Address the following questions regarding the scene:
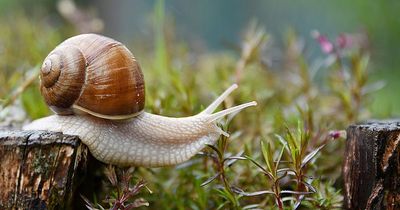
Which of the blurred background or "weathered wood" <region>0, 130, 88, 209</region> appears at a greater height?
the blurred background

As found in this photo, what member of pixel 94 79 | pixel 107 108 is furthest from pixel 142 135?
pixel 94 79

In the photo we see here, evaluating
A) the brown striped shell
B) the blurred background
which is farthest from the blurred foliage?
the brown striped shell

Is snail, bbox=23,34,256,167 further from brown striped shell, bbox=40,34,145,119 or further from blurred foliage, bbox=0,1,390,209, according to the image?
blurred foliage, bbox=0,1,390,209

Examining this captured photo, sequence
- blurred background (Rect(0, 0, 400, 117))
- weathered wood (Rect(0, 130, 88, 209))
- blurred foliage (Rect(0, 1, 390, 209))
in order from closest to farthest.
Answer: weathered wood (Rect(0, 130, 88, 209)) < blurred foliage (Rect(0, 1, 390, 209)) < blurred background (Rect(0, 0, 400, 117))

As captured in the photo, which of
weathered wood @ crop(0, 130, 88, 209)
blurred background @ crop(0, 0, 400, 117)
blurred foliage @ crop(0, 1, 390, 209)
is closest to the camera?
weathered wood @ crop(0, 130, 88, 209)

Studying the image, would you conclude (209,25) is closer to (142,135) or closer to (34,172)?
(142,135)

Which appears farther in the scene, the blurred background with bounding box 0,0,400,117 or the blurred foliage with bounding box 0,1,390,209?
the blurred background with bounding box 0,0,400,117

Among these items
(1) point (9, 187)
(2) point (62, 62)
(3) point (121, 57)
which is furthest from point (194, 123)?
(1) point (9, 187)
